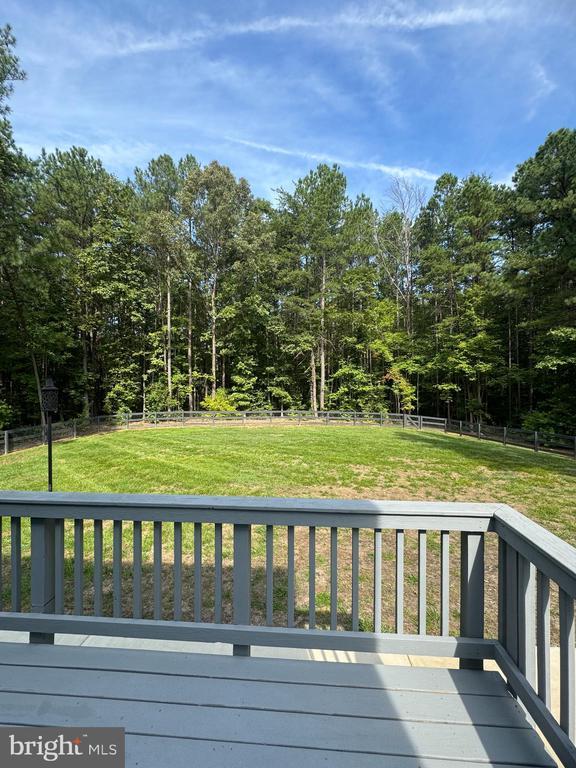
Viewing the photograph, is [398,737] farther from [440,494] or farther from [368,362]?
[368,362]

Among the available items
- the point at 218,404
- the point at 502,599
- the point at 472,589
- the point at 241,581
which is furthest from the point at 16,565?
the point at 218,404

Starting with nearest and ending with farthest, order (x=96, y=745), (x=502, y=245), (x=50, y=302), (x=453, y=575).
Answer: (x=96, y=745), (x=453, y=575), (x=50, y=302), (x=502, y=245)

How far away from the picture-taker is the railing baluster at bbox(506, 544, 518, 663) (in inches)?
63.5

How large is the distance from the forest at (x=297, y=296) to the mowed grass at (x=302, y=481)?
7.94m

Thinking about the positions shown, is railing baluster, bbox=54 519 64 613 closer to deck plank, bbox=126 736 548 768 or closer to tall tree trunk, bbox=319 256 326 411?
deck plank, bbox=126 736 548 768

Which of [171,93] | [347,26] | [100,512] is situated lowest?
[100,512]

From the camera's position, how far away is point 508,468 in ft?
30.1

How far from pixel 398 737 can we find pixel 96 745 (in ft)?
3.69

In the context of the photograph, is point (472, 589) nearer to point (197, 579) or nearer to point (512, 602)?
point (512, 602)

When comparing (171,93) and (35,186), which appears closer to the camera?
(171,93)

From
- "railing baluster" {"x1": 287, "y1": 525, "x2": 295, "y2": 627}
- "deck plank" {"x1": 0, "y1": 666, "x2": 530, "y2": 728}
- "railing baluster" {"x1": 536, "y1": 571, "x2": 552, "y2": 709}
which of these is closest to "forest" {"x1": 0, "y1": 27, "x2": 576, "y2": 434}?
"deck plank" {"x1": 0, "y1": 666, "x2": 530, "y2": 728}

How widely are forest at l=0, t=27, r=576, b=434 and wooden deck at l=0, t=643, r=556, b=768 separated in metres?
17.5

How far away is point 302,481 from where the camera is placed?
7.77 metres

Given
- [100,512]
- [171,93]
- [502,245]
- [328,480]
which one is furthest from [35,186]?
[502,245]
